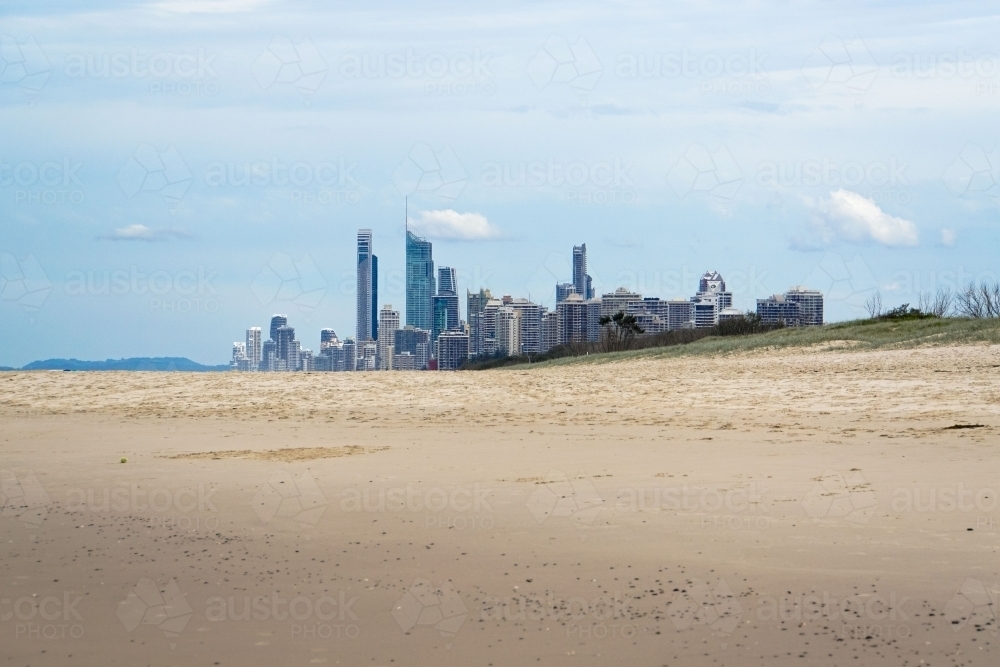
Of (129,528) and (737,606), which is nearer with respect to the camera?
(737,606)

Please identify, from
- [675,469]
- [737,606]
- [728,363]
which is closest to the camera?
[737,606]

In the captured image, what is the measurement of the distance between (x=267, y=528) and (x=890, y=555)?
14.3ft

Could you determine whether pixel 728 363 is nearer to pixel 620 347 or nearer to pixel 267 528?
pixel 267 528

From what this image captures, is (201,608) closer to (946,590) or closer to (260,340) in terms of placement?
(946,590)

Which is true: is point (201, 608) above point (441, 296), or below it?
below

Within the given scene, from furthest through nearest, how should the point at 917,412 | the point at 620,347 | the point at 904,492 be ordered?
the point at 620,347, the point at 917,412, the point at 904,492

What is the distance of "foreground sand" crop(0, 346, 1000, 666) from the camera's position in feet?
17.7

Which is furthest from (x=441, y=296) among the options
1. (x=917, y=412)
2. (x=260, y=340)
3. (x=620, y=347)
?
(x=917, y=412)

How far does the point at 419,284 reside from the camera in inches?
6535

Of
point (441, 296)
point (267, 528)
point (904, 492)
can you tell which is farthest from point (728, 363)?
point (441, 296)

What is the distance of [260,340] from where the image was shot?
299ft

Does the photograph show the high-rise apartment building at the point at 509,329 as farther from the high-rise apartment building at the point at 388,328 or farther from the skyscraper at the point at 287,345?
the skyscraper at the point at 287,345

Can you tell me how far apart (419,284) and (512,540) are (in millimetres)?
159206

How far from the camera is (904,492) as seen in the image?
881cm
